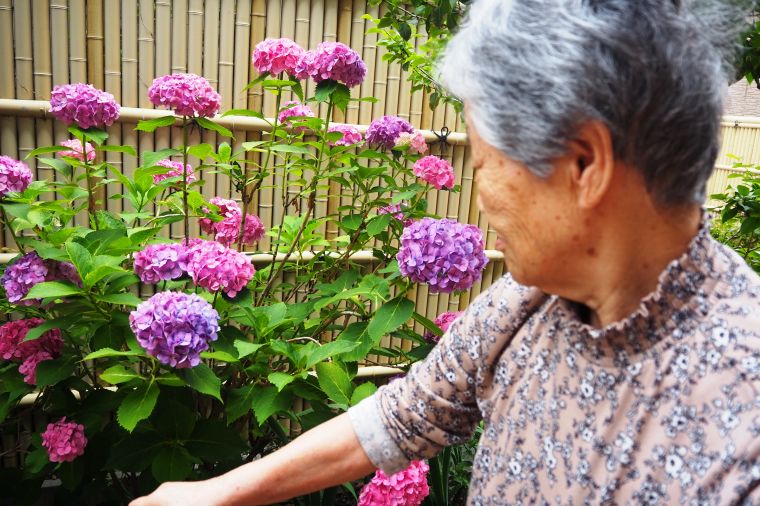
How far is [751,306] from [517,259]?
27 centimetres

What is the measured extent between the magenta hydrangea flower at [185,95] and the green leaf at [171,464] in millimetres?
874

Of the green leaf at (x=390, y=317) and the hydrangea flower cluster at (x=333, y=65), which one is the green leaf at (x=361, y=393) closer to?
the green leaf at (x=390, y=317)

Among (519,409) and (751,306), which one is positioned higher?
(751,306)

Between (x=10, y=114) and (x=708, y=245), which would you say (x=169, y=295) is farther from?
(x=10, y=114)

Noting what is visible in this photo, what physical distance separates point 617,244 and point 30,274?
136 cm

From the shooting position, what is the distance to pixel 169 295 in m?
1.40

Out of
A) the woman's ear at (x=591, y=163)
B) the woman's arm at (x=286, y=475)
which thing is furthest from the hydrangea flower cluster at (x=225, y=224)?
the woman's ear at (x=591, y=163)

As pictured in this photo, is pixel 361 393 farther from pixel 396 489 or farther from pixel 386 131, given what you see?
pixel 386 131

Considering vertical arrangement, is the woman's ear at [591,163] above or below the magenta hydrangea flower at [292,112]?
above

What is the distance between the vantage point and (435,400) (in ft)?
3.56

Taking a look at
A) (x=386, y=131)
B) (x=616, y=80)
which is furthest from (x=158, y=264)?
(x=616, y=80)

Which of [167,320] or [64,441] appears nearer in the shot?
[167,320]

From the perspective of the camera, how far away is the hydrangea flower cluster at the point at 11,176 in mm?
1663

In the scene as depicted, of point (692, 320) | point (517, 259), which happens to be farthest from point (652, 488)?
point (517, 259)
